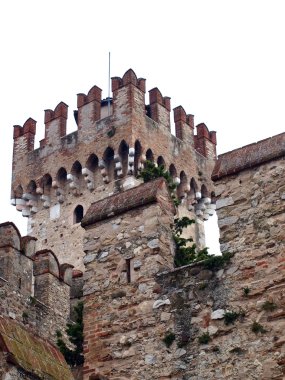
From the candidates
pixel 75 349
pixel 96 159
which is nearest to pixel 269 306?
pixel 75 349

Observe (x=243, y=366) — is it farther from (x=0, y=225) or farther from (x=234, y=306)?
(x=0, y=225)

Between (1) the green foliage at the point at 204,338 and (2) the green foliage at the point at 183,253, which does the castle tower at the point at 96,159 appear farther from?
(1) the green foliage at the point at 204,338

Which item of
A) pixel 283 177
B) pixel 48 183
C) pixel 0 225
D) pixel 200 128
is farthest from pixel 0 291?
pixel 200 128

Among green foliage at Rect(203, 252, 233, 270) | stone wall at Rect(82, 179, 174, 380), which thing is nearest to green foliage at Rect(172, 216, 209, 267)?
stone wall at Rect(82, 179, 174, 380)

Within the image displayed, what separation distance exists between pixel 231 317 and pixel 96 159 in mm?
16787

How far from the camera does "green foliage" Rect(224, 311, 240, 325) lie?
743 cm

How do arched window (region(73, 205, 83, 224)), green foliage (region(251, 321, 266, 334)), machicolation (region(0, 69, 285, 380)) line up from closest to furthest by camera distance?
green foliage (region(251, 321, 266, 334)), machicolation (region(0, 69, 285, 380)), arched window (region(73, 205, 83, 224))

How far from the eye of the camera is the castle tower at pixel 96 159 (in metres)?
23.4

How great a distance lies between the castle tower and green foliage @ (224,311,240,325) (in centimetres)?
1491

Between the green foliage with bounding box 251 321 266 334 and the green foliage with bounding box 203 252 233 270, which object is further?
the green foliage with bounding box 203 252 233 270

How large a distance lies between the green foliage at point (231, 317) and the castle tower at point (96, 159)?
1491 cm

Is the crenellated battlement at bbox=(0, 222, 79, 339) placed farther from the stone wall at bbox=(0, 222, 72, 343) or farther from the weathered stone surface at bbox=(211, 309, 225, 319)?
the weathered stone surface at bbox=(211, 309, 225, 319)

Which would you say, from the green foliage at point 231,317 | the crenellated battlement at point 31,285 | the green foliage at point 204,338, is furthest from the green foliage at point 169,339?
the crenellated battlement at point 31,285

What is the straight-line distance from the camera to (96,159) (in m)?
24.0
